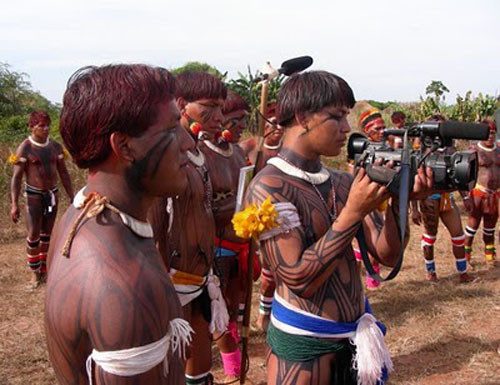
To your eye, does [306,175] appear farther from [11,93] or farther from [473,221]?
[11,93]

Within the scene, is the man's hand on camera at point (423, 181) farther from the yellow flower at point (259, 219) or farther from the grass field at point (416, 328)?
the grass field at point (416, 328)

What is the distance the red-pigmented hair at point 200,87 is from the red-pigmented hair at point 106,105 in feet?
6.61

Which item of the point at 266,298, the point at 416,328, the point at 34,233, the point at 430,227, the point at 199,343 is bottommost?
the point at 416,328

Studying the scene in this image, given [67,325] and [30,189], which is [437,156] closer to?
[67,325]

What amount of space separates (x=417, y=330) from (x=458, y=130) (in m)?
3.80

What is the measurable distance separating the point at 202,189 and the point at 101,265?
1782 mm

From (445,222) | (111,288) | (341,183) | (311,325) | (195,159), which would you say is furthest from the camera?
(445,222)

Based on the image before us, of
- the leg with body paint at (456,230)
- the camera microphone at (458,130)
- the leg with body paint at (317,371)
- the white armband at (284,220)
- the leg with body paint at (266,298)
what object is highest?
the camera microphone at (458,130)

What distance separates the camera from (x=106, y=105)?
4.03 feet

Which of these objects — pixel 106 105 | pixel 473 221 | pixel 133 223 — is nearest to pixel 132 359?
pixel 133 223

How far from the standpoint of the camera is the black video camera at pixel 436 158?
1729 mm

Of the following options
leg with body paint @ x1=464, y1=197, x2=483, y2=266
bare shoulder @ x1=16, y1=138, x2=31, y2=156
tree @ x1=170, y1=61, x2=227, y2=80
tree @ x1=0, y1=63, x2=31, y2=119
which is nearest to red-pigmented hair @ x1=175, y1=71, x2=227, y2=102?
tree @ x1=170, y1=61, x2=227, y2=80

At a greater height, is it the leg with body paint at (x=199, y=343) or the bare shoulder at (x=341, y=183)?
the bare shoulder at (x=341, y=183)

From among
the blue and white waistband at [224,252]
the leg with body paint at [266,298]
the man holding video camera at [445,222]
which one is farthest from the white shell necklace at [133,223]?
the man holding video camera at [445,222]
